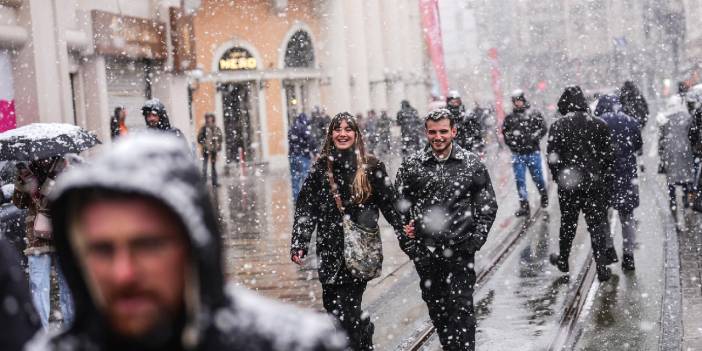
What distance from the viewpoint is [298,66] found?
3609 cm

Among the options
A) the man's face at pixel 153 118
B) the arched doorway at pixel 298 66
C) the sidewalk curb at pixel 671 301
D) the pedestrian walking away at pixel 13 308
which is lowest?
the sidewalk curb at pixel 671 301

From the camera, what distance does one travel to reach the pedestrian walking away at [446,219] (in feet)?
22.0

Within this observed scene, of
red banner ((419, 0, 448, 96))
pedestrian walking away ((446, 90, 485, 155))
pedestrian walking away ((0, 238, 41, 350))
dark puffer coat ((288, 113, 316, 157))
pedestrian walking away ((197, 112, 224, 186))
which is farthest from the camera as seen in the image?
red banner ((419, 0, 448, 96))

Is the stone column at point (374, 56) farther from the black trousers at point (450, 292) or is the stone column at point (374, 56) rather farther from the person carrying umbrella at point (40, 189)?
the black trousers at point (450, 292)

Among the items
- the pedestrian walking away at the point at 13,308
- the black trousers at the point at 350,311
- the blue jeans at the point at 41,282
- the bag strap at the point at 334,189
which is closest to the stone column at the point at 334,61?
the blue jeans at the point at 41,282

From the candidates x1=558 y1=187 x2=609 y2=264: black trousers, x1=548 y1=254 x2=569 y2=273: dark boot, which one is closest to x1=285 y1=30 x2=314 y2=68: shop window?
x1=548 y1=254 x2=569 y2=273: dark boot

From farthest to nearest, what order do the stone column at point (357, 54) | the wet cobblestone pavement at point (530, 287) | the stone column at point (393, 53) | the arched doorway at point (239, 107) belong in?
the stone column at point (393, 53) → the stone column at point (357, 54) → the arched doorway at point (239, 107) → the wet cobblestone pavement at point (530, 287)

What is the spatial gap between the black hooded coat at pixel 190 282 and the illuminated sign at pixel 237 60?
103ft

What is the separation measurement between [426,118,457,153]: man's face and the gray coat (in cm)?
793

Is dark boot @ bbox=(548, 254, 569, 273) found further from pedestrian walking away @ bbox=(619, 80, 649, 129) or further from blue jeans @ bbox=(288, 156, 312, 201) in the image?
blue jeans @ bbox=(288, 156, 312, 201)

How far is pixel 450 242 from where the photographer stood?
670 cm

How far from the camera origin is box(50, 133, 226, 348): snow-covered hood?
1.71 m

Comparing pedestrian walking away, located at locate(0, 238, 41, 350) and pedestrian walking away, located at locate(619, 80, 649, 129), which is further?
pedestrian walking away, located at locate(619, 80, 649, 129)

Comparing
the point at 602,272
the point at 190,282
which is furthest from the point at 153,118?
the point at 190,282
